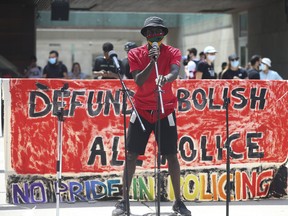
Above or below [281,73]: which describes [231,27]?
above

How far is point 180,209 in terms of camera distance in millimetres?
6684

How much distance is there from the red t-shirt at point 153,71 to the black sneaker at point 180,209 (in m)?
0.95

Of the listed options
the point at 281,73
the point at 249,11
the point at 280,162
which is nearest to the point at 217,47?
the point at 249,11

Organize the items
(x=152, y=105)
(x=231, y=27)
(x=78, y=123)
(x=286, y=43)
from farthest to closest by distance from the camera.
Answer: (x=231, y=27) < (x=286, y=43) < (x=78, y=123) < (x=152, y=105)

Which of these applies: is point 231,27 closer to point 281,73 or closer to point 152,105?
point 281,73

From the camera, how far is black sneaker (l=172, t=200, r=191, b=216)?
666cm

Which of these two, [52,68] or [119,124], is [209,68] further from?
[119,124]

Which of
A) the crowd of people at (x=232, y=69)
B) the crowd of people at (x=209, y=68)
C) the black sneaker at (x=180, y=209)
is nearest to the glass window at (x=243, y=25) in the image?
the crowd of people at (x=209, y=68)

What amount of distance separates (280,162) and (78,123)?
2.34 m

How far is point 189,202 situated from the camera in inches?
299

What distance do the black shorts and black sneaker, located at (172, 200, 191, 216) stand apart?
53cm

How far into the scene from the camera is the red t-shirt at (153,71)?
645cm

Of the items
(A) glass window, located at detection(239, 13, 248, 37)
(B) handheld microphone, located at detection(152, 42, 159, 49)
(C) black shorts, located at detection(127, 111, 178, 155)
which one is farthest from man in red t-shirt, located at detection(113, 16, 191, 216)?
(A) glass window, located at detection(239, 13, 248, 37)

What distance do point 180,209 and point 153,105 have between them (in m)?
1.07
